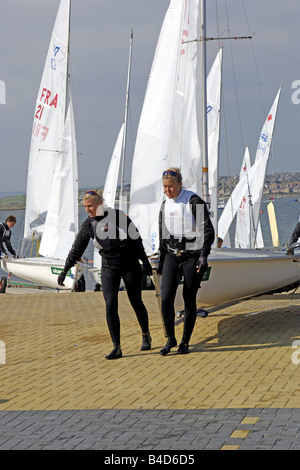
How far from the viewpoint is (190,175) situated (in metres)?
13.0

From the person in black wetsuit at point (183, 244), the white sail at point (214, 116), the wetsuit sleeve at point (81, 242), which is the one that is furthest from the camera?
the white sail at point (214, 116)

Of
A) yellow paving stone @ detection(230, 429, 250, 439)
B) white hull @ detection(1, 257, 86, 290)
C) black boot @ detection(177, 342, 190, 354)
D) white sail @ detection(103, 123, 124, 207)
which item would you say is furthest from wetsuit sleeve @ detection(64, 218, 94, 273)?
white sail @ detection(103, 123, 124, 207)

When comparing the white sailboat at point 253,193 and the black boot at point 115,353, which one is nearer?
the black boot at point 115,353

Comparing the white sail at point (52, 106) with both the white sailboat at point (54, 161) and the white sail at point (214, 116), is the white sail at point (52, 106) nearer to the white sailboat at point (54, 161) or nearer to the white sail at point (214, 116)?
the white sailboat at point (54, 161)

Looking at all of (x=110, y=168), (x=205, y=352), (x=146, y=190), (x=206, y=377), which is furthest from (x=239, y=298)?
(x=110, y=168)

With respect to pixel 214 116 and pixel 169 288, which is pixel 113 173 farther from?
pixel 169 288

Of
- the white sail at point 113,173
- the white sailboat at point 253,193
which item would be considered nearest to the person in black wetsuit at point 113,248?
the white sailboat at point 253,193

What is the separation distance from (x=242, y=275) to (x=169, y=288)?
245 centimetres

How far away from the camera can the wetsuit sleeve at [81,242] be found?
28.7 feet

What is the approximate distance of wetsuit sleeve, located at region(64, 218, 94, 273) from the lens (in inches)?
344

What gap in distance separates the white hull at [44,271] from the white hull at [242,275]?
1246cm

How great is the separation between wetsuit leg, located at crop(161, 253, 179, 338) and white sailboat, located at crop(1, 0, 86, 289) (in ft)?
57.9

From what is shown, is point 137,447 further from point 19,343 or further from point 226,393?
point 19,343
